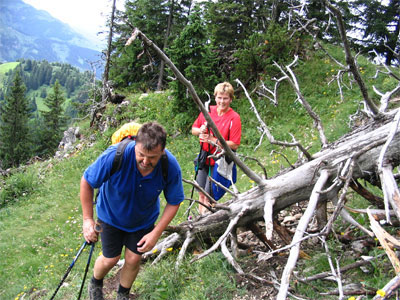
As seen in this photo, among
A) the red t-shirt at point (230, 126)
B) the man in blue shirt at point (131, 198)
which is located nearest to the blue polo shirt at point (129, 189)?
the man in blue shirt at point (131, 198)

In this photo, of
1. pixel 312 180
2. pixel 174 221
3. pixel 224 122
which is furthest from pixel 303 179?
pixel 174 221

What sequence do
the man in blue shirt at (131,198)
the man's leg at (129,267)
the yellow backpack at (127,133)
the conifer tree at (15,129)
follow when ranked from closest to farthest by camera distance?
the man in blue shirt at (131,198)
the yellow backpack at (127,133)
the man's leg at (129,267)
the conifer tree at (15,129)

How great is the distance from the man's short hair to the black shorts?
3.58ft

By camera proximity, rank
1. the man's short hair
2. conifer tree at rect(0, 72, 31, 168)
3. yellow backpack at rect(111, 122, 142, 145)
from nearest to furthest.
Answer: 1. the man's short hair
2. yellow backpack at rect(111, 122, 142, 145)
3. conifer tree at rect(0, 72, 31, 168)

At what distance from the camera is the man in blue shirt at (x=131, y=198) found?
245cm

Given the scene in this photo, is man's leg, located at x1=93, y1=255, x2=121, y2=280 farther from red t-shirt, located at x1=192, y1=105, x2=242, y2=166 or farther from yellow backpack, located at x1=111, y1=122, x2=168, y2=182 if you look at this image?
red t-shirt, located at x1=192, y1=105, x2=242, y2=166

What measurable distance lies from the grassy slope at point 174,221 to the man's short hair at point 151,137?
155 cm

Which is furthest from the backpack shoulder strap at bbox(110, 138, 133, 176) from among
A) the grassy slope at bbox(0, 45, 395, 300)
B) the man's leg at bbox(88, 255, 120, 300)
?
the grassy slope at bbox(0, 45, 395, 300)

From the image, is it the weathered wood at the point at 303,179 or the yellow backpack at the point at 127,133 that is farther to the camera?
the yellow backpack at the point at 127,133

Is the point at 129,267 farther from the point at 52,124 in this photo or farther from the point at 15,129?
the point at 52,124

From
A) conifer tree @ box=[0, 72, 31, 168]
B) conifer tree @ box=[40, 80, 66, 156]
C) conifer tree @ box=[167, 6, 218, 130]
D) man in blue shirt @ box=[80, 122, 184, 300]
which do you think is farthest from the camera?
A: conifer tree @ box=[40, 80, 66, 156]

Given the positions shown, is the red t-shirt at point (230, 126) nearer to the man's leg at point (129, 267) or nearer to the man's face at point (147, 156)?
the man's face at point (147, 156)

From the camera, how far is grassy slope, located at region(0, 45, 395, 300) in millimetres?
3252

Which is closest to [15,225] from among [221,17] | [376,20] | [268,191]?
[268,191]
